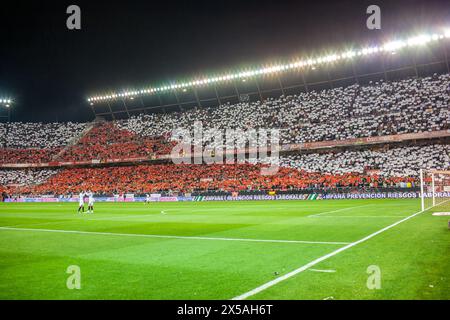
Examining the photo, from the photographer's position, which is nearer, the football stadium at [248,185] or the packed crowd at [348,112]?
the football stadium at [248,185]

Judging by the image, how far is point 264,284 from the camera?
661 cm

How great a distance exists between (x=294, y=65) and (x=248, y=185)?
18479 mm

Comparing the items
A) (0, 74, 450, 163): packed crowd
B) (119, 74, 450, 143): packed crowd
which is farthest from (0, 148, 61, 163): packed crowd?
(119, 74, 450, 143): packed crowd

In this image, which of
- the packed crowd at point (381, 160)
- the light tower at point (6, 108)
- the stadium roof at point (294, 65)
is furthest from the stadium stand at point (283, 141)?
the stadium roof at point (294, 65)

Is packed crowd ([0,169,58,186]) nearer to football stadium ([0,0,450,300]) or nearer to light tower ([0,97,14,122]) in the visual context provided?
football stadium ([0,0,450,300])

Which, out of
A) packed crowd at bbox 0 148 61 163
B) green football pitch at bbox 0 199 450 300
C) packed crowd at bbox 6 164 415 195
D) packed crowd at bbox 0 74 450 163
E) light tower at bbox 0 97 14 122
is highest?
light tower at bbox 0 97 14 122

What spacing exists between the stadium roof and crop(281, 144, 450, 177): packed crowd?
475 inches

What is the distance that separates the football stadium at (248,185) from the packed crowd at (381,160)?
0.21m

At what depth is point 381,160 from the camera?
43.7m

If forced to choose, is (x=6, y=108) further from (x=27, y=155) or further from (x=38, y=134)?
(x=27, y=155)

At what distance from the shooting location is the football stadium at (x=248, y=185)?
727 centimetres

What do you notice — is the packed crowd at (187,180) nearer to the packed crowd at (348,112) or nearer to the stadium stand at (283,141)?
the stadium stand at (283,141)

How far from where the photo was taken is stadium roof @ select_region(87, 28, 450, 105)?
43328mm
